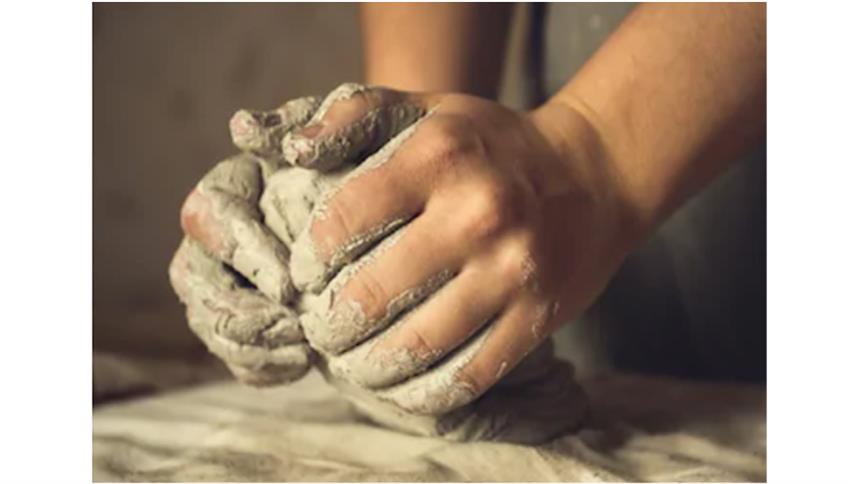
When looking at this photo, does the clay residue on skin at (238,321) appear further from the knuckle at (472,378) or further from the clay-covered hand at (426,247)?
the knuckle at (472,378)

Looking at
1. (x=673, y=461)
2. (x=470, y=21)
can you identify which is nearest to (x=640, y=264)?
(x=470, y=21)

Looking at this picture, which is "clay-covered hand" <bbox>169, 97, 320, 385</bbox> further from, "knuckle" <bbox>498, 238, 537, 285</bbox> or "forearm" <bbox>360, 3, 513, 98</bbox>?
"forearm" <bbox>360, 3, 513, 98</bbox>

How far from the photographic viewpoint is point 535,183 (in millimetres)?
845

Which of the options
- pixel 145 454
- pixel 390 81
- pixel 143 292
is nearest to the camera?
pixel 145 454

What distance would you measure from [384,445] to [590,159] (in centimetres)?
33

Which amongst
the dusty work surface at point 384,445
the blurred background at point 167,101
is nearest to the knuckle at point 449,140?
the dusty work surface at point 384,445

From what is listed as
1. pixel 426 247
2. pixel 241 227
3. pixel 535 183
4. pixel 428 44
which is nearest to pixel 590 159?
pixel 535 183

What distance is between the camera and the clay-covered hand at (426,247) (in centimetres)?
80

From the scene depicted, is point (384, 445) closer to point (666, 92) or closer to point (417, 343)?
point (417, 343)

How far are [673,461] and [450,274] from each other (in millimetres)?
286

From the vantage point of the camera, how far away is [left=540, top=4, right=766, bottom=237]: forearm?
3.11ft

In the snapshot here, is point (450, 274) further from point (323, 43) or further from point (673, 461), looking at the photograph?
point (323, 43)

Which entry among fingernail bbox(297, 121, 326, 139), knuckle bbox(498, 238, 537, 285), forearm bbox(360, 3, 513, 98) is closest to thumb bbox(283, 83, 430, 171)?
fingernail bbox(297, 121, 326, 139)

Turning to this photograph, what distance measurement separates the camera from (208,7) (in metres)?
2.68
